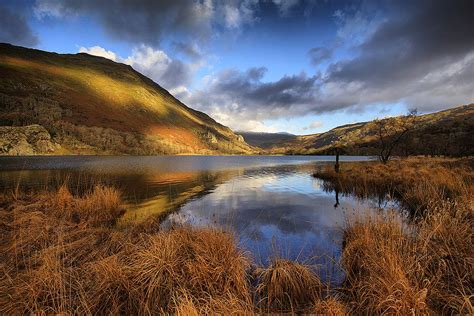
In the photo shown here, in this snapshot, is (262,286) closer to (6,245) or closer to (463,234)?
(463,234)

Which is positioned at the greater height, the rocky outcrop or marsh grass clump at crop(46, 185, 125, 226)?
the rocky outcrop

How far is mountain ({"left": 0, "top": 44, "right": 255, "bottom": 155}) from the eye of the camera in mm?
90062

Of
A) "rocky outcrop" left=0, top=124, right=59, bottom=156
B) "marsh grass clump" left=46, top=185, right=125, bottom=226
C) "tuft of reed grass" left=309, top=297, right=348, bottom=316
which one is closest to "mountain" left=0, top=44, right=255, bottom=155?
"rocky outcrop" left=0, top=124, right=59, bottom=156

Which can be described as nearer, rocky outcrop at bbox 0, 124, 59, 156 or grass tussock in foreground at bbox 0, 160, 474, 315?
grass tussock in foreground at bbox 0, 160, 474, 315

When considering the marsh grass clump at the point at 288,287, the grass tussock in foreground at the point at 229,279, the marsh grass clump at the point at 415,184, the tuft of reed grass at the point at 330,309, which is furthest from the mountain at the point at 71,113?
the tuft of reed grass at the point at 330,309

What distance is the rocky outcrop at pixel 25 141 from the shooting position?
78.4m

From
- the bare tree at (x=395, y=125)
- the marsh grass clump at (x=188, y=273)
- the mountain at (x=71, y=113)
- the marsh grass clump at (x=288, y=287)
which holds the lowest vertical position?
the marsh grass clump at (x=288, y=287)

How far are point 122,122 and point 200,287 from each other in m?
158

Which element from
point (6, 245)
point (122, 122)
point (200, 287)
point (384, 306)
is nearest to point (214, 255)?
point (200, 287)

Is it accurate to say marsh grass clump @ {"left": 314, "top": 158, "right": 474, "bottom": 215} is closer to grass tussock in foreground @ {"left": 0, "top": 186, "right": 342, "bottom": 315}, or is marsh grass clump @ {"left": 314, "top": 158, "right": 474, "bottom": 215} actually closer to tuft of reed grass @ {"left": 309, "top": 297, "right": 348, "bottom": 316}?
grass tussock in foreground @ {"left": 0, "top": 186, "right": 342, "bottom": 315}

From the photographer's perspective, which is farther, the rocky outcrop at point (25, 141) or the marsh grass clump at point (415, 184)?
the rocky outcrop at point (25, 141)

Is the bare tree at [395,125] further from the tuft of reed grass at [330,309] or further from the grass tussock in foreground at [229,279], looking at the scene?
the tuft of reed grass at [330,309]

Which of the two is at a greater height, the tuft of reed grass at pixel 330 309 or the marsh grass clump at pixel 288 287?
the tuft of reed grass at pixel 330 309

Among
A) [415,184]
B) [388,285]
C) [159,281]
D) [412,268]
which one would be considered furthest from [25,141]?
[412,268]
